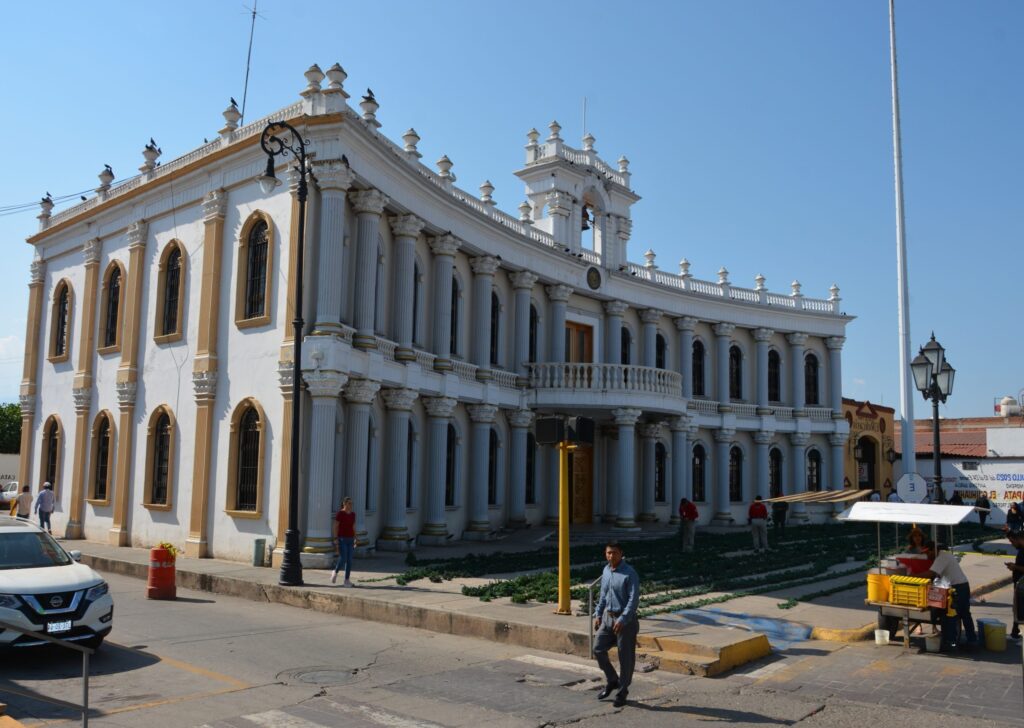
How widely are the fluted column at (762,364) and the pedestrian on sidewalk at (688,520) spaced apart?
16285 millimetres

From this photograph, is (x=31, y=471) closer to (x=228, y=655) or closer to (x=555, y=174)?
(x=555, y=174)

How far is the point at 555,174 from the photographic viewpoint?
104 feet

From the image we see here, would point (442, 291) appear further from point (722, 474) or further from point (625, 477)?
point (722, 474)

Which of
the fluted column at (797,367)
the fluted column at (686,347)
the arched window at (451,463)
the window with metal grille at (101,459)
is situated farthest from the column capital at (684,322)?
the window with metal grille at (101,459)

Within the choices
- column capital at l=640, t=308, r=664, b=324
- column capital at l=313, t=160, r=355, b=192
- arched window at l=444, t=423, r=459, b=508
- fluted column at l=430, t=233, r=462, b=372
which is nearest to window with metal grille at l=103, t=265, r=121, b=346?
fluted column at l=430, t=233, r=462, b=372

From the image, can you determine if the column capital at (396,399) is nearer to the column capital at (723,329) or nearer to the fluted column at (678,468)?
the fluted column at (678,468)

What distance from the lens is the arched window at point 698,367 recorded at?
37.9 meters

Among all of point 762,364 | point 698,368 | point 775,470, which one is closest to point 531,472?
point 698,368

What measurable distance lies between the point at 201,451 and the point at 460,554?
7002 millimetres

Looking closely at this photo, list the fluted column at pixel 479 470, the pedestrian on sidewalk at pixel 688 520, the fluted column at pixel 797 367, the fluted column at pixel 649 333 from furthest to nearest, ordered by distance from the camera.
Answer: the fluted column at pixel 797 367 < the fluted column at pixel 649 333 < the fluted column at pixel 479 470 < the pedestrian on sidewalk at pixel 688 520

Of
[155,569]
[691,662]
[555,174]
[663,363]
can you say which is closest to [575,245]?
[555,174]

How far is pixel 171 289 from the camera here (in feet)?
80.5

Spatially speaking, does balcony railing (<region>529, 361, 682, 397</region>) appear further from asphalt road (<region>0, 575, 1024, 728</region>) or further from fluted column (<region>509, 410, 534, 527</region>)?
asphalt road (<region>0, 575, 1024, 728</region>)

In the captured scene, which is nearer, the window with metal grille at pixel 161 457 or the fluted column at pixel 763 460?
the window with metal grille at pixel 161 457
